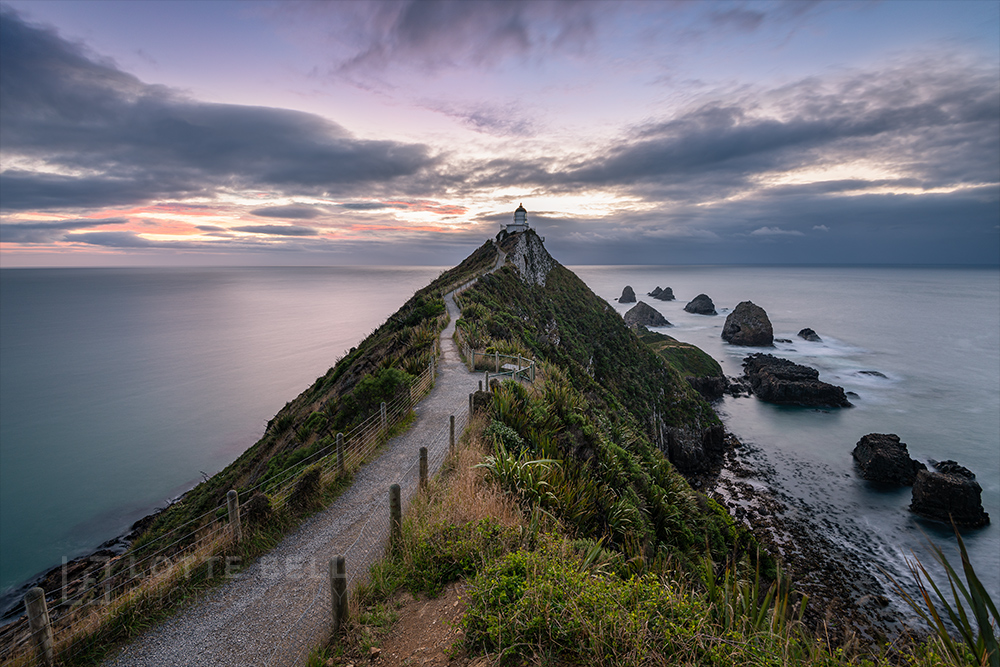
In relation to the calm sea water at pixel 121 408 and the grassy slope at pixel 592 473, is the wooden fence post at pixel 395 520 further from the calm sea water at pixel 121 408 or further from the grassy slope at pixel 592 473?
the calm sea water at pixel 121 408

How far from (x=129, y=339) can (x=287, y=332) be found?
26025 mm

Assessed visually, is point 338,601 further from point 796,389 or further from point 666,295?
point 666,295

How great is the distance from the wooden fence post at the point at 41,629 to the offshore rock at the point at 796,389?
57.3 meters

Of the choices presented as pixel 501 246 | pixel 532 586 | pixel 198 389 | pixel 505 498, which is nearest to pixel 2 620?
pixel 505 498

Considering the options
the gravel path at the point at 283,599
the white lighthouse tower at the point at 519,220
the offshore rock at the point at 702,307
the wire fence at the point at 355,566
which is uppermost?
the white lighthouse tower at the point at 519,220

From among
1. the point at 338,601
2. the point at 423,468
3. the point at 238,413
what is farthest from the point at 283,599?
the point at 238,413

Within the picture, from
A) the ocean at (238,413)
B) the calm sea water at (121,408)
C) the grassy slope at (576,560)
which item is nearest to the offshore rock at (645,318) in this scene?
the ocean at (238,413)

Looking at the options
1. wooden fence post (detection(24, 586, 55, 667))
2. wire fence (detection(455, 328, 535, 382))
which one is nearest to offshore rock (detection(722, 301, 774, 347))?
wire fence (detection(455, 328, 535, 382))

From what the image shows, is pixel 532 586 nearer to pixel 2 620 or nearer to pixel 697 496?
pixel 697 496

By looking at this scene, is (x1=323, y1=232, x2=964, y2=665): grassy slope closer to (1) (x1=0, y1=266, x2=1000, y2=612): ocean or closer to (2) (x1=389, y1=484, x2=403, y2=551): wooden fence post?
(2) (x1=389, y1=484, x2=403, y2=551): wooden fence post

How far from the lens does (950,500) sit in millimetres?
27172

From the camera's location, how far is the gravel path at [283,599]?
5520 millimetres

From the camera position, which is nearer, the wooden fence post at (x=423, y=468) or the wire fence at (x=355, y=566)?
the wire fence at (x=355, y=566)

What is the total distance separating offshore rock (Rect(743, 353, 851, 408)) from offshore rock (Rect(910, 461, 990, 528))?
2093cm
